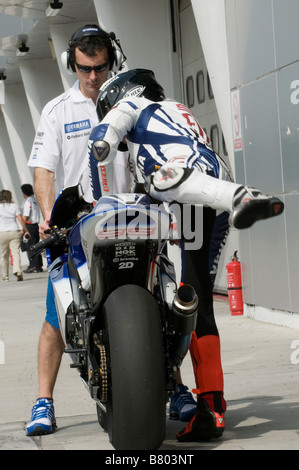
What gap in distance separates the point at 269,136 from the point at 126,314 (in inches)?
204

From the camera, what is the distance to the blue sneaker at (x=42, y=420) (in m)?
4.82

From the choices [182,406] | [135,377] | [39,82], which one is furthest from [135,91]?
[39,82]

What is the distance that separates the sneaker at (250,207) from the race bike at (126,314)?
0.38 m

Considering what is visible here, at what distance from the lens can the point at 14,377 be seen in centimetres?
700

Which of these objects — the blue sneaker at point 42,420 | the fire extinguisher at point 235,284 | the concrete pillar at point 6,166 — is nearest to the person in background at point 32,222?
the concrete pillar at point 6,166

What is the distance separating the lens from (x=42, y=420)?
4840mm

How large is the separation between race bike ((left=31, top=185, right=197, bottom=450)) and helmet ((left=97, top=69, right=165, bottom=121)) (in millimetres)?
653

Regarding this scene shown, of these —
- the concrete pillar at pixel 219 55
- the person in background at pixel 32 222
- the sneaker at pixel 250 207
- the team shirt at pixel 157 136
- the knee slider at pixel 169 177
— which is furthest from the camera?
the person in background at pixel 32 222

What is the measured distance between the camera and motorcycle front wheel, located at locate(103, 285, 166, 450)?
3631mm

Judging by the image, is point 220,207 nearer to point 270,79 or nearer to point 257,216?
point 257,216

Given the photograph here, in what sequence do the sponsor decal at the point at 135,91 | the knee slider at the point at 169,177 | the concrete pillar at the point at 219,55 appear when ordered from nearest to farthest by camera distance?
1. the knee slider at the point at 169,177
2. the sponsor decal at the point at 135,91
3. the concrete pillar at the point at 219,55

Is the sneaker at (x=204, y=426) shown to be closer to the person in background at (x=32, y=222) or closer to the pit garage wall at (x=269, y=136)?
the pit garage wall at (x=269, y=136)

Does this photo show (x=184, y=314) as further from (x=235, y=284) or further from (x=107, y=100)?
(x=235, y=284)

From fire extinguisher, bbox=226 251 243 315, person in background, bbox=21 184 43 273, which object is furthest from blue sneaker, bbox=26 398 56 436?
person in background, bbox=21 184 43 273
